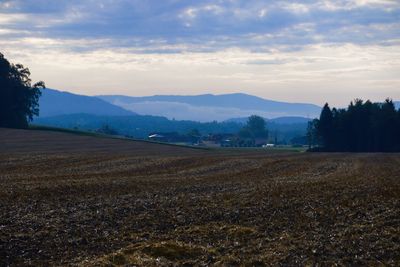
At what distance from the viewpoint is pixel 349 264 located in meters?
14.7

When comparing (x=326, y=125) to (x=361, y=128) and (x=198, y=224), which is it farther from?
(x=198, y=224)

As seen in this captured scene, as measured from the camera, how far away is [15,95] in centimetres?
11919

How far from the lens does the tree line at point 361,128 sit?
119125 millimetres

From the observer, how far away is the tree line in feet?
391

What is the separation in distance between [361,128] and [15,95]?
5726 centimetres

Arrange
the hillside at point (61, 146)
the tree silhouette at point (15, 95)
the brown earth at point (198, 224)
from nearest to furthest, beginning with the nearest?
the brown earth at point (198, 224) → the hillside at point (61, 146) → the tree silhouette at point (15, 95)

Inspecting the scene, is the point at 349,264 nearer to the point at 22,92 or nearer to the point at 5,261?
the point at 5,261

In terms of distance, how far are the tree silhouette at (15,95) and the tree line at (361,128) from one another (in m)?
48.4

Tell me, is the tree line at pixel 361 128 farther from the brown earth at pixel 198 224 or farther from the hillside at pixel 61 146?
the brown earth at pixel 198 224

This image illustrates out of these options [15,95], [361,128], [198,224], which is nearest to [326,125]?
[361,128]

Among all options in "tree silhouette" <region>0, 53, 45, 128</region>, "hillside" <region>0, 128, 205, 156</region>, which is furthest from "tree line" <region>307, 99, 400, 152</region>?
"tree silhouette" <region>0, 53, 45, 128</region>

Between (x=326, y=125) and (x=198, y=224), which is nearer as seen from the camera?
(x=198, y=224)

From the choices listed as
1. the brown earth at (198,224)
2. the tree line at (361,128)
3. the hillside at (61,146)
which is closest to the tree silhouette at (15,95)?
the hillside at (61,146)

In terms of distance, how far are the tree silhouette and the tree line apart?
48.4 metres
